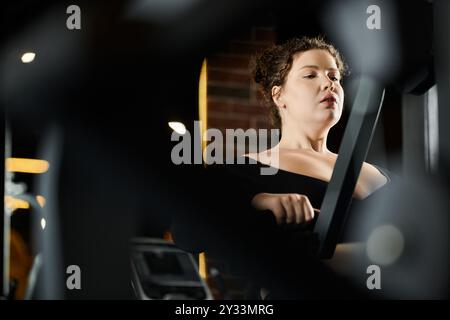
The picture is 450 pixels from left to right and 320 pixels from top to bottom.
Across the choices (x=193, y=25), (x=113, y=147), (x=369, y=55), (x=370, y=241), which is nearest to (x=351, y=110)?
(x=369, y=55)

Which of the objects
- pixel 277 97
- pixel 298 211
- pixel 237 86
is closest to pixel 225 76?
pixel 237 86

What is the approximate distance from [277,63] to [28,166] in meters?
0.61

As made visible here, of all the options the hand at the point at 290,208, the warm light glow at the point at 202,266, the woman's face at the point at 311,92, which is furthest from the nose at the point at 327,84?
the warm light glow at the point at 202,266

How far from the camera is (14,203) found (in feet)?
5.46

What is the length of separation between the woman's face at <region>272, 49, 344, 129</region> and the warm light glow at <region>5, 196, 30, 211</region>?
0.61m

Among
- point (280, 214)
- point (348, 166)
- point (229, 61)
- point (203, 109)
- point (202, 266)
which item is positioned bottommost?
point (202, 266)

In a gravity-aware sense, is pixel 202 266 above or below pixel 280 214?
below

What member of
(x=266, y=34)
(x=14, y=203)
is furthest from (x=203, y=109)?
(x=14, y=203)

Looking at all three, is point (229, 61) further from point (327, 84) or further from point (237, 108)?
point (327, 84)

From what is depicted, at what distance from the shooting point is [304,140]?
1.73 metres

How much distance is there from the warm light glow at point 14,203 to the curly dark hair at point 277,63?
58cm

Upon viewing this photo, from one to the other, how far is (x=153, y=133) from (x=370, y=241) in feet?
1.79
